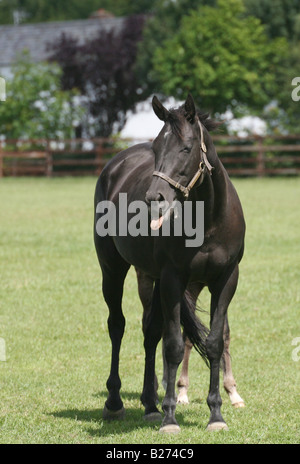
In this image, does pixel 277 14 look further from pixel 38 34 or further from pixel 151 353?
pixel 151 353

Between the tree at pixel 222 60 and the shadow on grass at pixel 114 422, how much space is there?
29.6m

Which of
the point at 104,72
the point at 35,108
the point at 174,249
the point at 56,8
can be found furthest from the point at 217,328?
the point at 56,8

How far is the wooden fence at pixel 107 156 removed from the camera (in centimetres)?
3222

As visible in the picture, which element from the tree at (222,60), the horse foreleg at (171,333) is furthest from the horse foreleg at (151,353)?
the tree at (222,60)

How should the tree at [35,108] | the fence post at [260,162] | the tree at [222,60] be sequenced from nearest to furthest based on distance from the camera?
the fence post at [260,162], the tree at [222,60], the tree at [35,108]

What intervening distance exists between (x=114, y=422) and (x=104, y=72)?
39.9 m

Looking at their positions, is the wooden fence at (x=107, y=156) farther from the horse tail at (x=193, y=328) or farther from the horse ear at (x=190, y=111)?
the horse ear at (x=190, y=111)

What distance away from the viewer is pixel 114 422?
5742 mm

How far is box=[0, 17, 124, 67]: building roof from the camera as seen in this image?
5275 centimetres

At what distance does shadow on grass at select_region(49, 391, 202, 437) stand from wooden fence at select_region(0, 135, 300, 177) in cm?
2621

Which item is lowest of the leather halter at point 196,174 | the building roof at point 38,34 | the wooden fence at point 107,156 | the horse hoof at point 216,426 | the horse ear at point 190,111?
the wooden fence at point 107,156

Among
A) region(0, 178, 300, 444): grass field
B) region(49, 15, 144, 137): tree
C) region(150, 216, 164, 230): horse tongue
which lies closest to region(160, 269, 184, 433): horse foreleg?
region(0, 178, 300, 444): grass field
